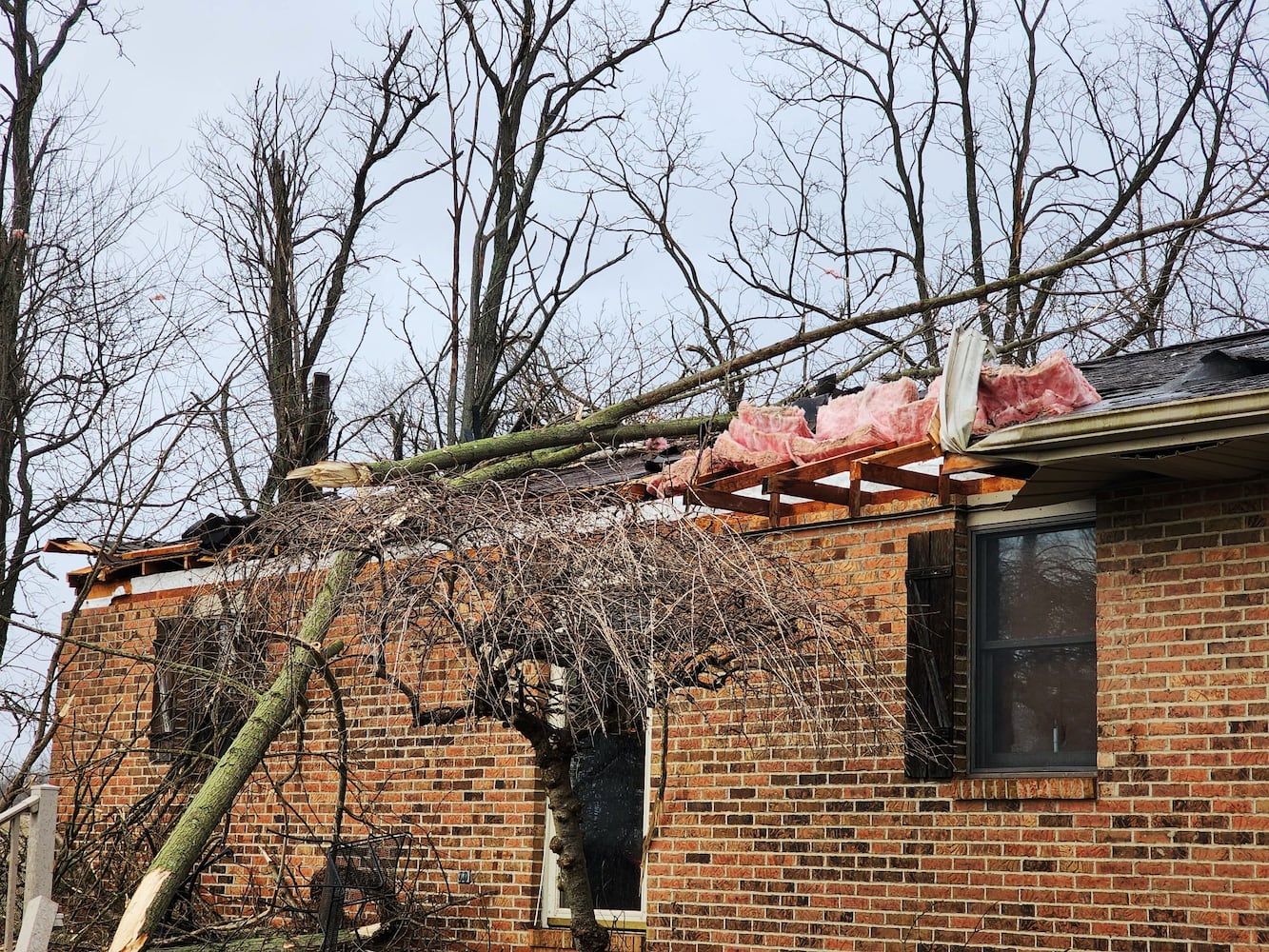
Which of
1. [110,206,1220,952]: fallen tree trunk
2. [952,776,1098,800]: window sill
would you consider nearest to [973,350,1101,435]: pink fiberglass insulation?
[952,776,1098,800]: window sill

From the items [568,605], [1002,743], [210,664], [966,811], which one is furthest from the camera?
[210,664]

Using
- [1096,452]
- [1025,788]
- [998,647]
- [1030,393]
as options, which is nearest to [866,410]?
[1030,393]

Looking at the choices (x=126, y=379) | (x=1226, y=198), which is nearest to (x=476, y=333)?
(x=126, y=379)

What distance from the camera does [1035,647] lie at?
7.34 meters

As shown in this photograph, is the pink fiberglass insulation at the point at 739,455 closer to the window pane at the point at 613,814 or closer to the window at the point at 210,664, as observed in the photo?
the window pane at the point at 613,814

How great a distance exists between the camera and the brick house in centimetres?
638

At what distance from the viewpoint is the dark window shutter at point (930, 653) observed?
7.31 m

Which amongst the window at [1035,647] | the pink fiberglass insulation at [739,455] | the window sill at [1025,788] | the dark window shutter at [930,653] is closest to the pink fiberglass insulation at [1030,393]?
the window at [1035,647]

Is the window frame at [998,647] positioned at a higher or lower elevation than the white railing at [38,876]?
higher

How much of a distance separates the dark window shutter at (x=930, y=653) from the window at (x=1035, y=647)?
194 mm

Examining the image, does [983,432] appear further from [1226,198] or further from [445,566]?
[1226,198]

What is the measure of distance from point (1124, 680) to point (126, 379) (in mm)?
8895

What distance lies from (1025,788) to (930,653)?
90cm

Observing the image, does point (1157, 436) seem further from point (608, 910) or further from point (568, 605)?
point (608, 910)
